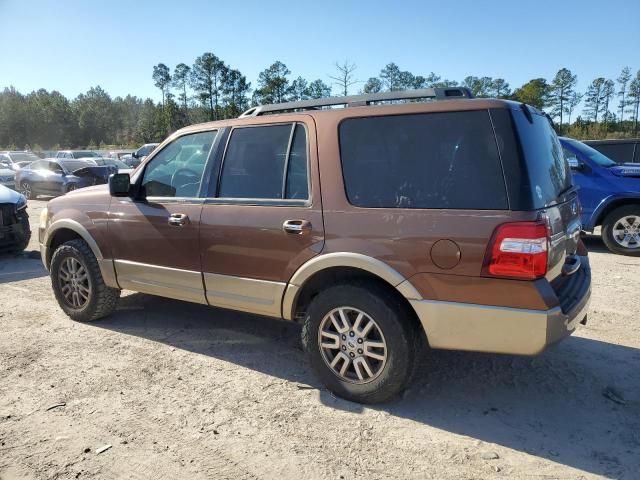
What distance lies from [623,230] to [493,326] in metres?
6.40

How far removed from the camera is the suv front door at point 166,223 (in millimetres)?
4020

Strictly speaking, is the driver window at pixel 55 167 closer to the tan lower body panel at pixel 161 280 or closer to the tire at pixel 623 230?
the tan lower body panel at pixel 161 280

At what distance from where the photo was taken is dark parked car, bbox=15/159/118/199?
1830 cm

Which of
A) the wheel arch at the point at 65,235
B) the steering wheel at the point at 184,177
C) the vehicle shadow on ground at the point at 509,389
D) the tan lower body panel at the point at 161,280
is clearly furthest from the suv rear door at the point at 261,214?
the wheel arch at the point at 65,235

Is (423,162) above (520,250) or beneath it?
above

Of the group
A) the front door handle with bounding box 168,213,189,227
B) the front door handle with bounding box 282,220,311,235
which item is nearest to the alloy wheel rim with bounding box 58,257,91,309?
the front door handle with bounding box 168,213,189,227

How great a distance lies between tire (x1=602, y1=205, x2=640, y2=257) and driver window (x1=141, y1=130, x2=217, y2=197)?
267 inches

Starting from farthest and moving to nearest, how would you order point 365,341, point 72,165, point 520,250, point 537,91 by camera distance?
point 537,91 → point 72,165 → point 365,341 → point 520,250

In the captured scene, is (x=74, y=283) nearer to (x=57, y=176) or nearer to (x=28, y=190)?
(x=57, y=176)

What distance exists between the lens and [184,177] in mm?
4223

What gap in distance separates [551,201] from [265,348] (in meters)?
2.56

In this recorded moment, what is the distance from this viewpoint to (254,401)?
3.39m

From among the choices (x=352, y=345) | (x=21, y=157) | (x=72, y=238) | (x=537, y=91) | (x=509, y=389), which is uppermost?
(x=537, y=91)

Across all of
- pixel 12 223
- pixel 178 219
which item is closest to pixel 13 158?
pixel 12 223
